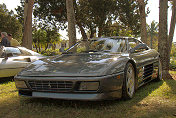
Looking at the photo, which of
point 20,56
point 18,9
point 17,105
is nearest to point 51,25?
point 18,9

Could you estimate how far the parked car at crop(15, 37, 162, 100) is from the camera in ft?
10.0

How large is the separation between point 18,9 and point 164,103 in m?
21.3

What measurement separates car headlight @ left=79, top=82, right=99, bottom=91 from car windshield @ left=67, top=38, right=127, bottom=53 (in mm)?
1312

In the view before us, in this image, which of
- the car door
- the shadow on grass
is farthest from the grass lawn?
the car door

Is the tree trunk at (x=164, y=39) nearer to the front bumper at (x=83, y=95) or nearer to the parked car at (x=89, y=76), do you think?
the parked car at (x=89, y=76)

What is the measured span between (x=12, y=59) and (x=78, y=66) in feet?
11.7

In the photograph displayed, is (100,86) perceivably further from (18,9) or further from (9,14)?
(9,14)

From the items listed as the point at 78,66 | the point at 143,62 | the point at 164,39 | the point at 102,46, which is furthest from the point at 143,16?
the point at 78,66

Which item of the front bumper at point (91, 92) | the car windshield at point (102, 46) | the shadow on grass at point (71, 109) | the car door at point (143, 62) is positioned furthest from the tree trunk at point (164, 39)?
the front bumper at point (91, 92)

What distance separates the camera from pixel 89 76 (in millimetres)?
3045

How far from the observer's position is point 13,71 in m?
6.15

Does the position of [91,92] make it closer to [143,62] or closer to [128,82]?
[128,82]

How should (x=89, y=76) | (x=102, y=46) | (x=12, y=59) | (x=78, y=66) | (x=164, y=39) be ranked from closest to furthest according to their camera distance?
(x=89, y=76) → (x=78, y=66) → (x=102, y=46) → (x=12, y=59) → (x=164, y=39)

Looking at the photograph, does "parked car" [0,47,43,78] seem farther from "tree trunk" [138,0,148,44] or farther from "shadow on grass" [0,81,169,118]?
"tree trunk" [138,0,148,44]
